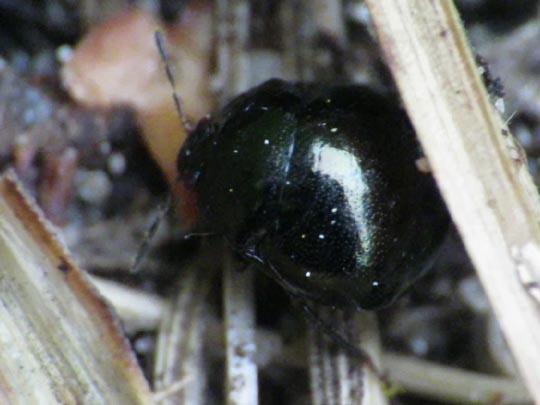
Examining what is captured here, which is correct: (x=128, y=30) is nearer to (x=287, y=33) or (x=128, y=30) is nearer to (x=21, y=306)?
(x=287, y=33)

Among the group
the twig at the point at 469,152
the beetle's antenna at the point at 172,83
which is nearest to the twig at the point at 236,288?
the beetle's antenna at the point at 172,83

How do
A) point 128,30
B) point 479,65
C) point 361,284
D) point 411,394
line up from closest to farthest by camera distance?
point 479,65 < point 361,284 < point 411,394 < point 128,30

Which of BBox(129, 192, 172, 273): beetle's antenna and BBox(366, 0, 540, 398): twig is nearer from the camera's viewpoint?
BBox(366, 0, 540, 398): twig

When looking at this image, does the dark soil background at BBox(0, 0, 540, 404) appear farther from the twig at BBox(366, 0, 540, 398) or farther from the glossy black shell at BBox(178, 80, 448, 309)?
the twig at BBox(366, 0, 540, 398)

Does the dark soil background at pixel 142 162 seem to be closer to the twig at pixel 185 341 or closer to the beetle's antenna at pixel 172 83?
the twig at pixel 185 341

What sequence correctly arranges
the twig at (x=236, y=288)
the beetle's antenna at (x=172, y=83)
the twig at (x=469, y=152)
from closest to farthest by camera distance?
1. the twig at (x=469, y=152)
2. the twig at (x=236, y=288)
3. the beetle's antenna at (x=172, y=83)

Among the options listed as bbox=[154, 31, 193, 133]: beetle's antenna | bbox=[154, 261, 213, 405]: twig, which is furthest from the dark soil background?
bbox=[154, 31, 193, 133]: beetle's antenna

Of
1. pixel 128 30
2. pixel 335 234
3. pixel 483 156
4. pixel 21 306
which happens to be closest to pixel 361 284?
pixel 335 234

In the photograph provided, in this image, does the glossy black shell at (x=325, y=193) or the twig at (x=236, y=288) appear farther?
the twig at (x=236, y=288)
